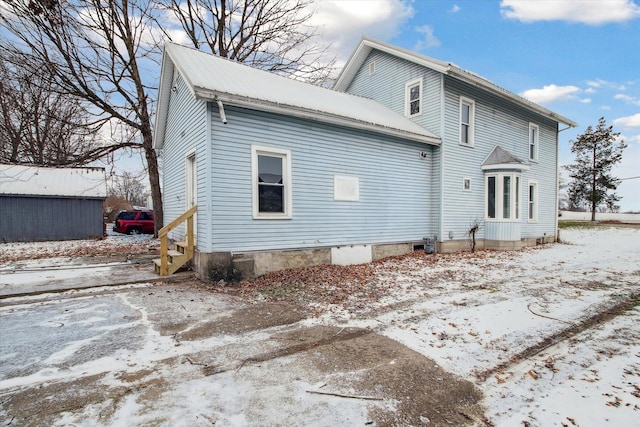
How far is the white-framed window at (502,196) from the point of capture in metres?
11.9

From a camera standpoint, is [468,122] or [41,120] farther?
[41,120]

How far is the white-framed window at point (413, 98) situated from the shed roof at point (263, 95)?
1.67ft

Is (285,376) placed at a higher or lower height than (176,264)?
lower

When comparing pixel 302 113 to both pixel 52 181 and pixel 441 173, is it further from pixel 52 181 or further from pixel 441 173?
pixel 52 181

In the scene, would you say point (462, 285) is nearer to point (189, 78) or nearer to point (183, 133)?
point (189, 78)

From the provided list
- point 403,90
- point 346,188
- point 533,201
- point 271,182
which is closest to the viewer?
point 271,182

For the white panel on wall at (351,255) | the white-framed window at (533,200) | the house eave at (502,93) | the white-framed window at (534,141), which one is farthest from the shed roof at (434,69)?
the white panel on wall at (351,255)

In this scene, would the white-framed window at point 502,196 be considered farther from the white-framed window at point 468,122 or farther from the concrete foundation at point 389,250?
the concrete foundation at point 389,250

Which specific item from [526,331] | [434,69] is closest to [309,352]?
[526,331]

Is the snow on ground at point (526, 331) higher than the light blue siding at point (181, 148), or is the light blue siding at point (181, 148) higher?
the light blue siding at point (181, 148)

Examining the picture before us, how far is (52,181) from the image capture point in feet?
53.0

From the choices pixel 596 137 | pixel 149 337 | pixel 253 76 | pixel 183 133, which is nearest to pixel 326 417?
pixel 149 337

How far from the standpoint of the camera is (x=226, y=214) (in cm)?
677

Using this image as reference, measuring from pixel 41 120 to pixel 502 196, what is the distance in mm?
21985
